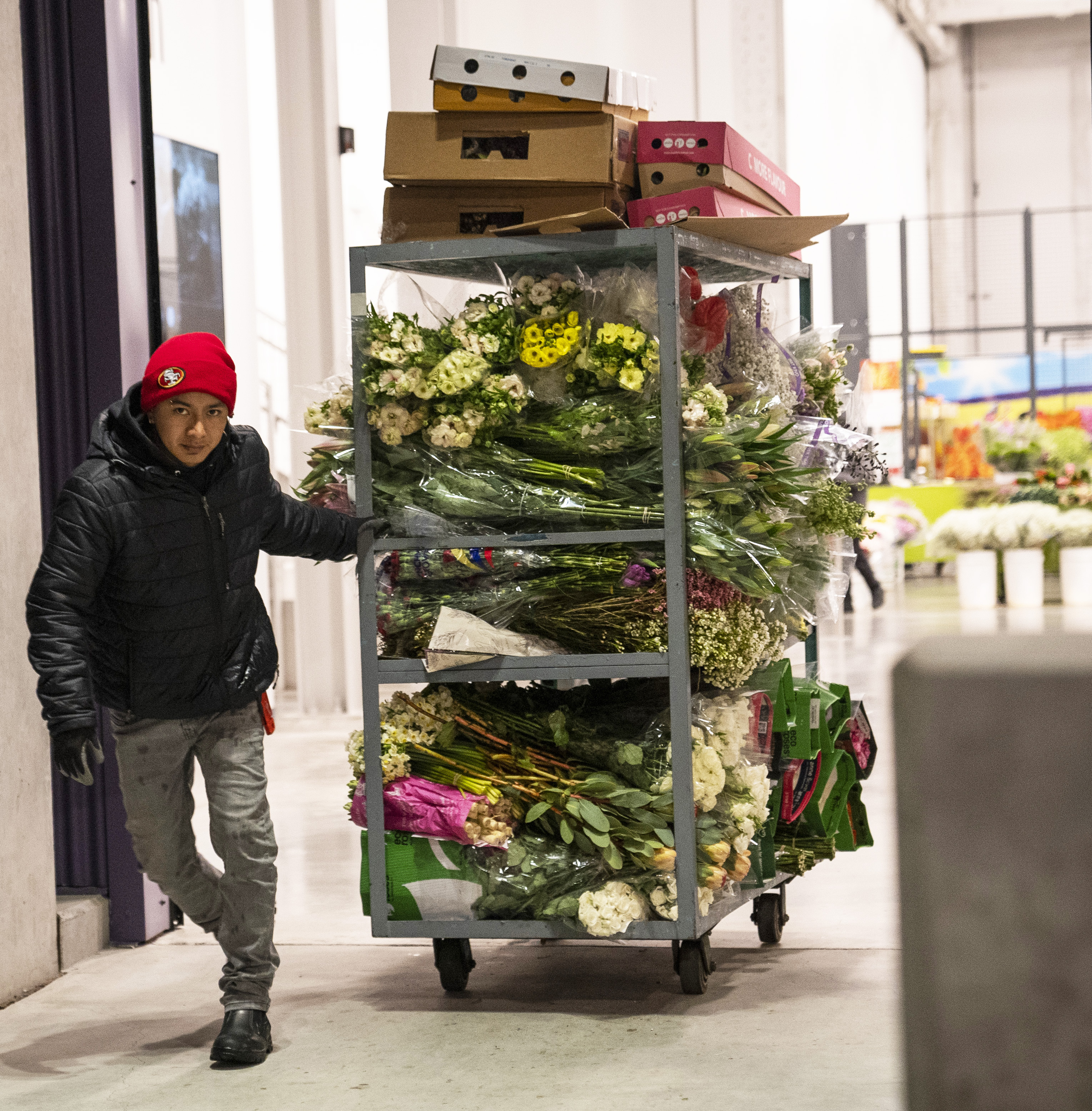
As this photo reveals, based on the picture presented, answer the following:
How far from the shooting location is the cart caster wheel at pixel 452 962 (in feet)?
11.8

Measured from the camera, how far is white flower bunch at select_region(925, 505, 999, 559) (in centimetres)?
1248

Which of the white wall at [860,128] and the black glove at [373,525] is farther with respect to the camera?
the white wall at [860,128]

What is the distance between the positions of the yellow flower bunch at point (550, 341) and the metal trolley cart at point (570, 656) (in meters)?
0.16

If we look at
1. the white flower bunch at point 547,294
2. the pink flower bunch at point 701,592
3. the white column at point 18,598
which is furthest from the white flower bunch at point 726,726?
the white column at point 18,598

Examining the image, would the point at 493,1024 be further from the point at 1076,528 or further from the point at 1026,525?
the point at 1076,528

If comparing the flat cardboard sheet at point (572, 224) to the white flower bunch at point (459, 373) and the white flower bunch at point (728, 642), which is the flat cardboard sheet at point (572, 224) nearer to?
the white flower bunch at point (459, 373)

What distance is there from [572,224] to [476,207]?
0.26 meters

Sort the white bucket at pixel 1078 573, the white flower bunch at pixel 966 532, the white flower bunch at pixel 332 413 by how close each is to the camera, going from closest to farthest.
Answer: the white flower bunch at pixel 332 413 < the white bucket at pixel 1078 573 < the white flower bunch at pixel 966 532

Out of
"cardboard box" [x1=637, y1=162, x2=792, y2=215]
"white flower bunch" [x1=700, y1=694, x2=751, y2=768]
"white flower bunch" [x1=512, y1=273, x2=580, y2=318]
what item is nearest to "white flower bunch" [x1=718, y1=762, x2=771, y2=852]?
"white flower bunch" [x1=700, y1=694, x2=751, y2=768]

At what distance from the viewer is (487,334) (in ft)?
11.0

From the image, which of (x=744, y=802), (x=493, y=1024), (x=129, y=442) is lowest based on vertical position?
(x=493, y=1024)

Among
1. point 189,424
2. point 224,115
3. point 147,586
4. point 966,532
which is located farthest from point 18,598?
point 966,532

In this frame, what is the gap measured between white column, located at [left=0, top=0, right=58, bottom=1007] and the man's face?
0.79 metres

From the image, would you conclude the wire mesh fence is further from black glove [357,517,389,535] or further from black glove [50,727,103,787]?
black glove [50,727,103,787]
